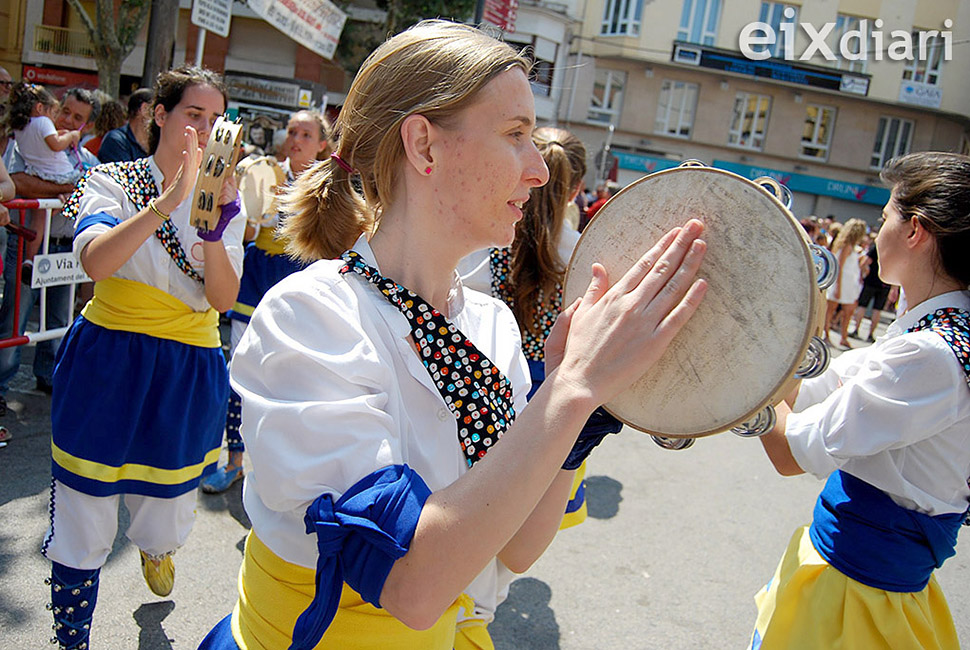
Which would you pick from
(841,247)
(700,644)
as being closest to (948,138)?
(841,247)

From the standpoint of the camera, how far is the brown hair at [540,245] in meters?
3.25

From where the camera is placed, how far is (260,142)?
1323cm

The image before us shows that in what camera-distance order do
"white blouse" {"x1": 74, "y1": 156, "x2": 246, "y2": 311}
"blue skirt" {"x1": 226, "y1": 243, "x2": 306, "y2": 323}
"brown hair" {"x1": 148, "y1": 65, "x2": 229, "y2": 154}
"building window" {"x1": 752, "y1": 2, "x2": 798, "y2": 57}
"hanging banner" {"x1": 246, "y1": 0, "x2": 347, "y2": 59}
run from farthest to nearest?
"building window" {"x1": 752, "y1": 2, "x2": 798, "y2": 57}
"hanging banner" {"x1": 246, "y1": 0, "x2": 347, "y2": 59}
"blue skirt" {"x1": 226, "y1": 243, "x2": 306, "y2": 323}
"brown hair" {"x1": 148, "y1": 65, "x2": 229, "y2": 154}
"white blouse" {"x1": 74, "y1": 156, "x2": 246, "y2": 311}

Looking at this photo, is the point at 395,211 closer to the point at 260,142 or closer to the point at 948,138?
the point at 260,142

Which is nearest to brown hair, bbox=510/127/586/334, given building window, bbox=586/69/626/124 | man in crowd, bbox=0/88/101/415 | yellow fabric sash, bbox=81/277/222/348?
yellow fabric sash, bbox=81/277/222/348

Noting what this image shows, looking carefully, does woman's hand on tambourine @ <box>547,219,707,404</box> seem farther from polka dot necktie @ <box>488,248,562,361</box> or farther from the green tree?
the green tree

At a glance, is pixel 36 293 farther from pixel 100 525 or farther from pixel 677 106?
pixel 677 106

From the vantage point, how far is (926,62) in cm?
2939

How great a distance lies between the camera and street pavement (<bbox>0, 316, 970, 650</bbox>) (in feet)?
9.47

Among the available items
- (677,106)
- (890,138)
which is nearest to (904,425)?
(677,106)

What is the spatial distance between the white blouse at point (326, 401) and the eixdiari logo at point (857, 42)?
29.9 metres

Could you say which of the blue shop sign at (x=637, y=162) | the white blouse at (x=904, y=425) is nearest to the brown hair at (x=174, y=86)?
the white blouse at (x=904, y=425)

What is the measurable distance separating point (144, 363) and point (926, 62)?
1347 inches

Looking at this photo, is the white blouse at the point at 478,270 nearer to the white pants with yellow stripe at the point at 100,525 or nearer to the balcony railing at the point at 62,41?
the white pants with yellow stripe at the point at 100,525
